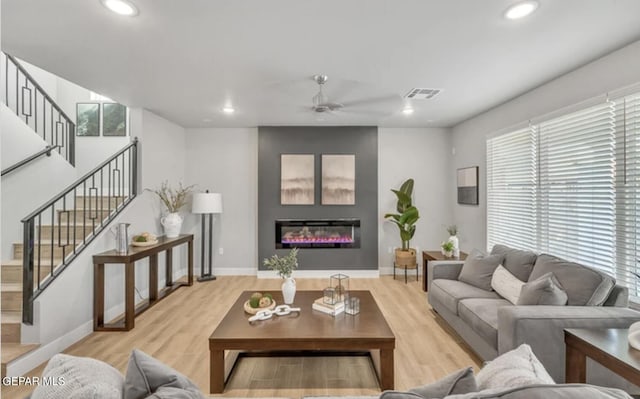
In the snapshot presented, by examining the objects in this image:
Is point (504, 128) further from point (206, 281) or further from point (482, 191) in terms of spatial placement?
point (206, 281)

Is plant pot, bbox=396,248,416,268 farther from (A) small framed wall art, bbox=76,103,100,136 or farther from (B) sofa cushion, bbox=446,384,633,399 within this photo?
(A) small framed wall art, bbox=76,103,100,136

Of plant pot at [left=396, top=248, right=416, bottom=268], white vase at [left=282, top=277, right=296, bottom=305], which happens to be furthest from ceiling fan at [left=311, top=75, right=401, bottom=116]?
plant pot at [left=396, top=248, right=416, bottom=268]

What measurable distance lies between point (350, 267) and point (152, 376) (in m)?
4.66

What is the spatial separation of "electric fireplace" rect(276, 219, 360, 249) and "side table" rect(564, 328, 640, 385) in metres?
3.67

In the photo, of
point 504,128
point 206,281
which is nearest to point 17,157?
point 206,281

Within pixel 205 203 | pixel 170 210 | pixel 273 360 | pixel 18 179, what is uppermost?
pixel 18 179

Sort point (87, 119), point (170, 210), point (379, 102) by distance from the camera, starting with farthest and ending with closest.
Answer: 1. point (87, 119)
2. point (170, 210)
3. point (379, 102)

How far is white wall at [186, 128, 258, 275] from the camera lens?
5605mm

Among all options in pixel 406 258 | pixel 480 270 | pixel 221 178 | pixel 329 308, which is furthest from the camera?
Result: pixel 221 178

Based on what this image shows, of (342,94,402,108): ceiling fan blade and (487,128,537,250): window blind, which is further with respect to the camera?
(342,94,402,108): ceiling fan blade

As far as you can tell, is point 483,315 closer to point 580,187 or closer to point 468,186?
point 580,187

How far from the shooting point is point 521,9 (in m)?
1.98

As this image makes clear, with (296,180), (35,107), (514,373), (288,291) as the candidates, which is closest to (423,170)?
(296,180)

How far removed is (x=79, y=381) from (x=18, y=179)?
Answer: 151 inches
